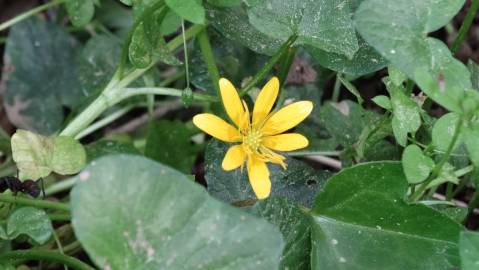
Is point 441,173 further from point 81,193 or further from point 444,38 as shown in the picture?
point 444,38

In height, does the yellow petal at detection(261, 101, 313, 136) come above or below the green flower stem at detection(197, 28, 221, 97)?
below

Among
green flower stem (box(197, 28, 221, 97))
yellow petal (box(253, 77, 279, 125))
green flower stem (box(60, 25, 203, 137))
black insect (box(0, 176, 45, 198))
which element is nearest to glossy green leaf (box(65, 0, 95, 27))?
green flower stem (box(60, 25, 203, 137))

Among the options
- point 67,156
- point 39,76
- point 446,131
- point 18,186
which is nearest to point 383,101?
point 446,131

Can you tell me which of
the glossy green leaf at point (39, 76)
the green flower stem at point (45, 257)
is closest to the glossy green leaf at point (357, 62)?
the green flower stem at point (45, 257)

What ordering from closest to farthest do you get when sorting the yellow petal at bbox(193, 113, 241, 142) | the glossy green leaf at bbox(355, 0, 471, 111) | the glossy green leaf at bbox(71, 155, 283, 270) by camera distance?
the glossy green leaf at bbox(71, 155, 283, 270) → the glossy green leaf at bbox(355, 0, 471, 111) → the yellow petal at bbox(193, 113, 241, 142)

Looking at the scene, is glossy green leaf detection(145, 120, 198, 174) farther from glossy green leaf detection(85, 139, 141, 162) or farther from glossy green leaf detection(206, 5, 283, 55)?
glossy green leaf detection(206, 5, 283, 55)

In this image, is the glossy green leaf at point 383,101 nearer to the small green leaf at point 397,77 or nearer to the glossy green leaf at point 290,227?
the small green leaf at point 397,77

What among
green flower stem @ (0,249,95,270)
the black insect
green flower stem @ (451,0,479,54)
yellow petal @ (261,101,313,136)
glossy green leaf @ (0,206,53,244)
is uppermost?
green flower stem @ (451,0,479,54)
